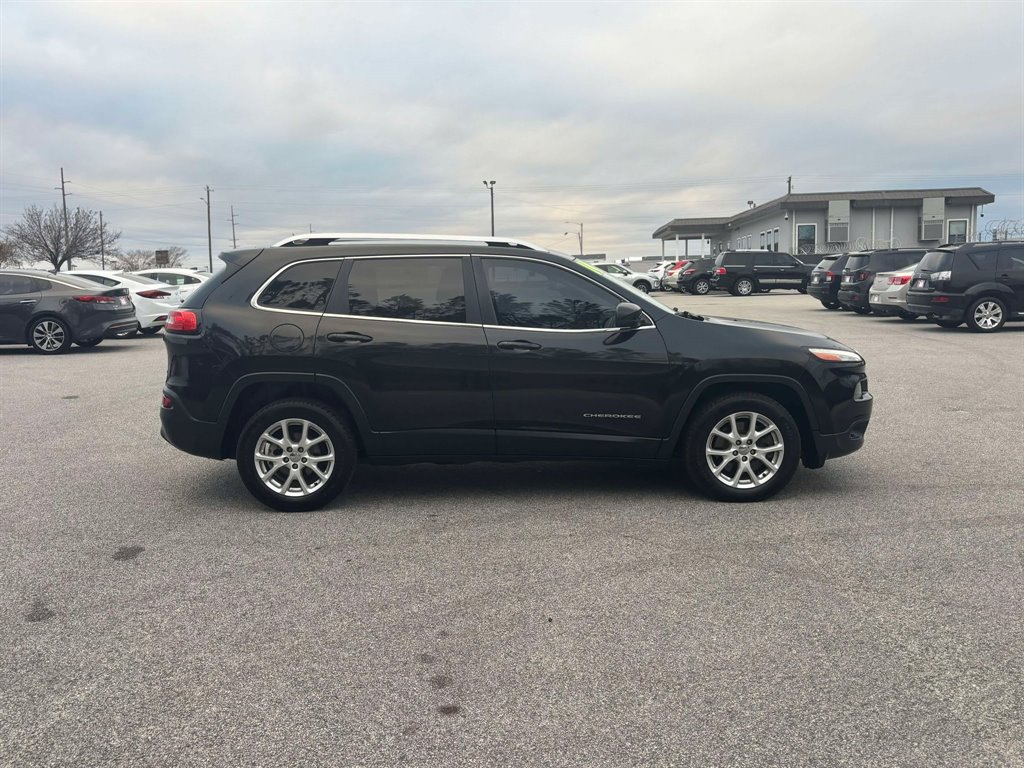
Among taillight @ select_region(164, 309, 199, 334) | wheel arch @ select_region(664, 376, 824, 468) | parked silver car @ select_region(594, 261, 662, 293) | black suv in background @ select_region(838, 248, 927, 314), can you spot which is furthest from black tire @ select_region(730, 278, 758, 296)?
taillight @ select_region(164, 309, 199, 334)

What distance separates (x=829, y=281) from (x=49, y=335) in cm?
1885

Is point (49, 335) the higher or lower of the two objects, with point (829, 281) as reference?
lower

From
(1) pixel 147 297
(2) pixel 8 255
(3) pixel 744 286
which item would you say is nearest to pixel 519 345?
(1) pixel 147 297

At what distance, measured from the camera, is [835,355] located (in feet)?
18.2

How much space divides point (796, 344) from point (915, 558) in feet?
5.29

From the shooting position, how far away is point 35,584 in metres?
4.23

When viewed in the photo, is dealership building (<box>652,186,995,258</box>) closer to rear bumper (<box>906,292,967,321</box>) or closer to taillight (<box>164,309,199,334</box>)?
rear bumper (<box>906,292,967,321</box>)

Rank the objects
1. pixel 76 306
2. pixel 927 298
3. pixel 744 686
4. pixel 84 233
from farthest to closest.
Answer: pixel 84 233 < pixel 927 298 < pixel 76 306 < pixel 744 686

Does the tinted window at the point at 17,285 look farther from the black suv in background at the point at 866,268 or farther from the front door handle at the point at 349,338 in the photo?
the black suv in background at the point at 866,268

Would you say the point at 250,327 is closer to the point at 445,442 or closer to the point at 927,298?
the point at 445,442

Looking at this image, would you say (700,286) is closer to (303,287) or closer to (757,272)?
(757,272)

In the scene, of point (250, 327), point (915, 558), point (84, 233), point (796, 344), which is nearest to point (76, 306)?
point (250, 327)

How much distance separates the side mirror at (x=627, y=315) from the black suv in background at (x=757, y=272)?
29.0 m

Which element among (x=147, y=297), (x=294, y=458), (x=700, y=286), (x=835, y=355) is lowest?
(x=294, y=458)
